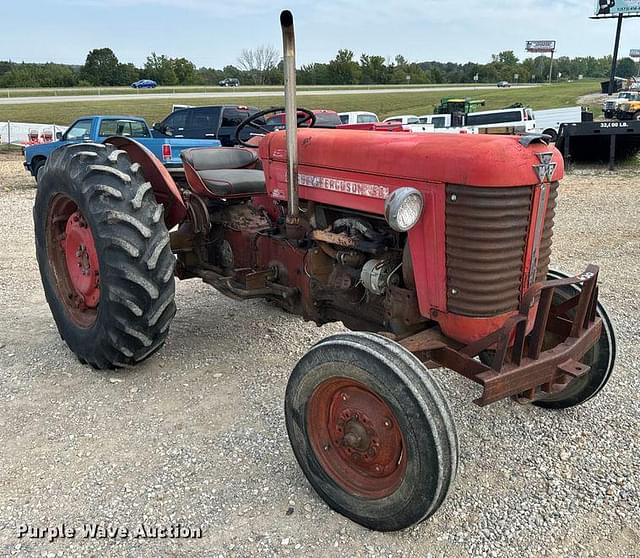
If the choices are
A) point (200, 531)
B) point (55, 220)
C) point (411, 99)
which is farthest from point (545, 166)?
point (411, 99)

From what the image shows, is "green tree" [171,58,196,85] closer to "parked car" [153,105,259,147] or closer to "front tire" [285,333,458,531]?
"parked car" [153,105,259,147]

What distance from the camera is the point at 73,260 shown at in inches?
160

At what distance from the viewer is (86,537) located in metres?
2.54

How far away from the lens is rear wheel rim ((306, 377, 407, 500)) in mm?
2484

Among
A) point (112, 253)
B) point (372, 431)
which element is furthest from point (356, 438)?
point (112, 253)

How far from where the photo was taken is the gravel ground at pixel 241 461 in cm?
251

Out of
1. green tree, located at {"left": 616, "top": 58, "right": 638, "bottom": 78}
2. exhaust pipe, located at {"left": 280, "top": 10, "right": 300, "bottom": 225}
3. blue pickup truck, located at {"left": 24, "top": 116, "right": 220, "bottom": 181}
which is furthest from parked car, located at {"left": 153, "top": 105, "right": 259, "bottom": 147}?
green tree, located at {"left": 616, "top": 58, "right": 638, "bottom": 78}

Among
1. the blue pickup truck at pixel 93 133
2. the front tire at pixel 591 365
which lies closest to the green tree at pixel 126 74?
the blue pickup truck at pixel 93 133

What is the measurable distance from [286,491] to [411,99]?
40.4m

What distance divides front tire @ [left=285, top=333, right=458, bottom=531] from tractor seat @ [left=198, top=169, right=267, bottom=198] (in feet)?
5.98

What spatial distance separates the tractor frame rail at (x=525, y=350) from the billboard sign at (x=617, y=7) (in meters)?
45.0

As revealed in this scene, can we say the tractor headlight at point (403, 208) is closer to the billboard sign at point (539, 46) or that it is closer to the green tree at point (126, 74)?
the green tree at point (126, 74)

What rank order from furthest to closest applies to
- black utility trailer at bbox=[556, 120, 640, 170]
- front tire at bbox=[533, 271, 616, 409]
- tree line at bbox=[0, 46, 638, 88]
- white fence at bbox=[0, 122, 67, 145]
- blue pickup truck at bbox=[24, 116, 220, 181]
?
tree line at bbox=[0, 46, 638, 88] → white fence at bbox=[0, 122, 67, 145] → black utility trailer at bbox=[556, 120, 640, 170] → blue pickup truck at bbox=[24, 116, 220, 181] → front tire at bbox=[533, 271, 616, 409]

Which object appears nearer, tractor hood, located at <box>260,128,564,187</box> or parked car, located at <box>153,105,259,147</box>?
tractor hood, located at <box>260,128,564,187</box>
